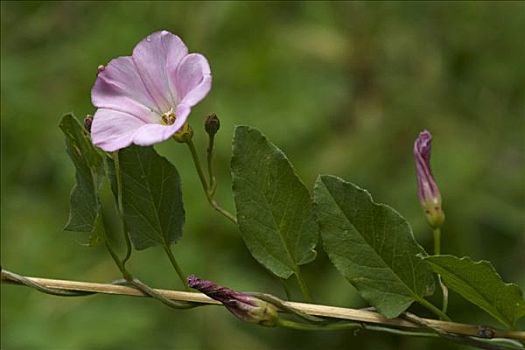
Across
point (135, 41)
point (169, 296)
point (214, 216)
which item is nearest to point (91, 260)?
point (214, 216)

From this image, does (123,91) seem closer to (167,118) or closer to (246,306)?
(167,118)

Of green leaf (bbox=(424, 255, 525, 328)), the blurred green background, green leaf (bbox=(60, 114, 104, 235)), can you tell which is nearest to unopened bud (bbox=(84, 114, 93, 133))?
green leaf (bbox=(60, 114, 104, 235))

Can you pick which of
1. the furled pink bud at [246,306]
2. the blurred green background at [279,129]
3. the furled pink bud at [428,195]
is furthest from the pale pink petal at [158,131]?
the blurred green background at [279,129]

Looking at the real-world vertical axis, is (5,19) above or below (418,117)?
above

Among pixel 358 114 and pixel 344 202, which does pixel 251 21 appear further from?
pixel 344 202

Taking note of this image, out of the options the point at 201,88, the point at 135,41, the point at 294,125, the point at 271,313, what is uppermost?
the point at 135,41

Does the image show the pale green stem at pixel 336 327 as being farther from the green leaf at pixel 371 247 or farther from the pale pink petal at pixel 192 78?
the pale pink petal at pixel 192 78
